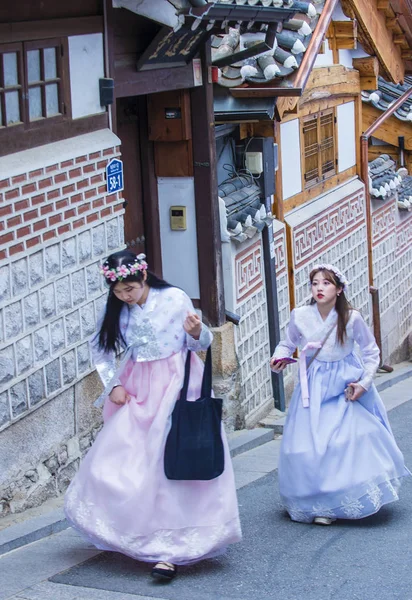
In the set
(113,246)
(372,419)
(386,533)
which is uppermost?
(113,246)

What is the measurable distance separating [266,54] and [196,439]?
5.95 m

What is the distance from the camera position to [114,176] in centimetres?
810

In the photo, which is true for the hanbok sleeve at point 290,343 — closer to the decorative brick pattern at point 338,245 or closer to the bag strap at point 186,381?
the bag strap at point 186,381

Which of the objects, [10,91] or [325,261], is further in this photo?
[325,261]

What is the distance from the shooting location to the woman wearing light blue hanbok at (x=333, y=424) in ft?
22.3

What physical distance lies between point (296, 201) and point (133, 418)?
690cm

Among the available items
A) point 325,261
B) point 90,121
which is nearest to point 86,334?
point 90,121

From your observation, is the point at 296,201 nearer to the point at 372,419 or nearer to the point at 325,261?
the point at 325,261

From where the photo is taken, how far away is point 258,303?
1095cm

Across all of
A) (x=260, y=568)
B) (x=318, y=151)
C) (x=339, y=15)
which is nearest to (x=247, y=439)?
(x=260, y=568)

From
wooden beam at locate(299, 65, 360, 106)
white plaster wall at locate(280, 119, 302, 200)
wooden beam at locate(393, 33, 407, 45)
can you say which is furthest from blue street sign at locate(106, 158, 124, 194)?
wooden beam at locate(393, 33, 407, 45)

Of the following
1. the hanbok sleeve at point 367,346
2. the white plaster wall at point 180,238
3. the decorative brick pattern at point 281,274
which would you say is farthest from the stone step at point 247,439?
the hanbok sleeve at point 367,346

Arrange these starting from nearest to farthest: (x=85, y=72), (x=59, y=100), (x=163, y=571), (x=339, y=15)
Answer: (x=163, y=571), (x=59, y=100), (x=85, y=72), (x=339, y=15)

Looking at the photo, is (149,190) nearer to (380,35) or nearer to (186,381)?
(186,381)
